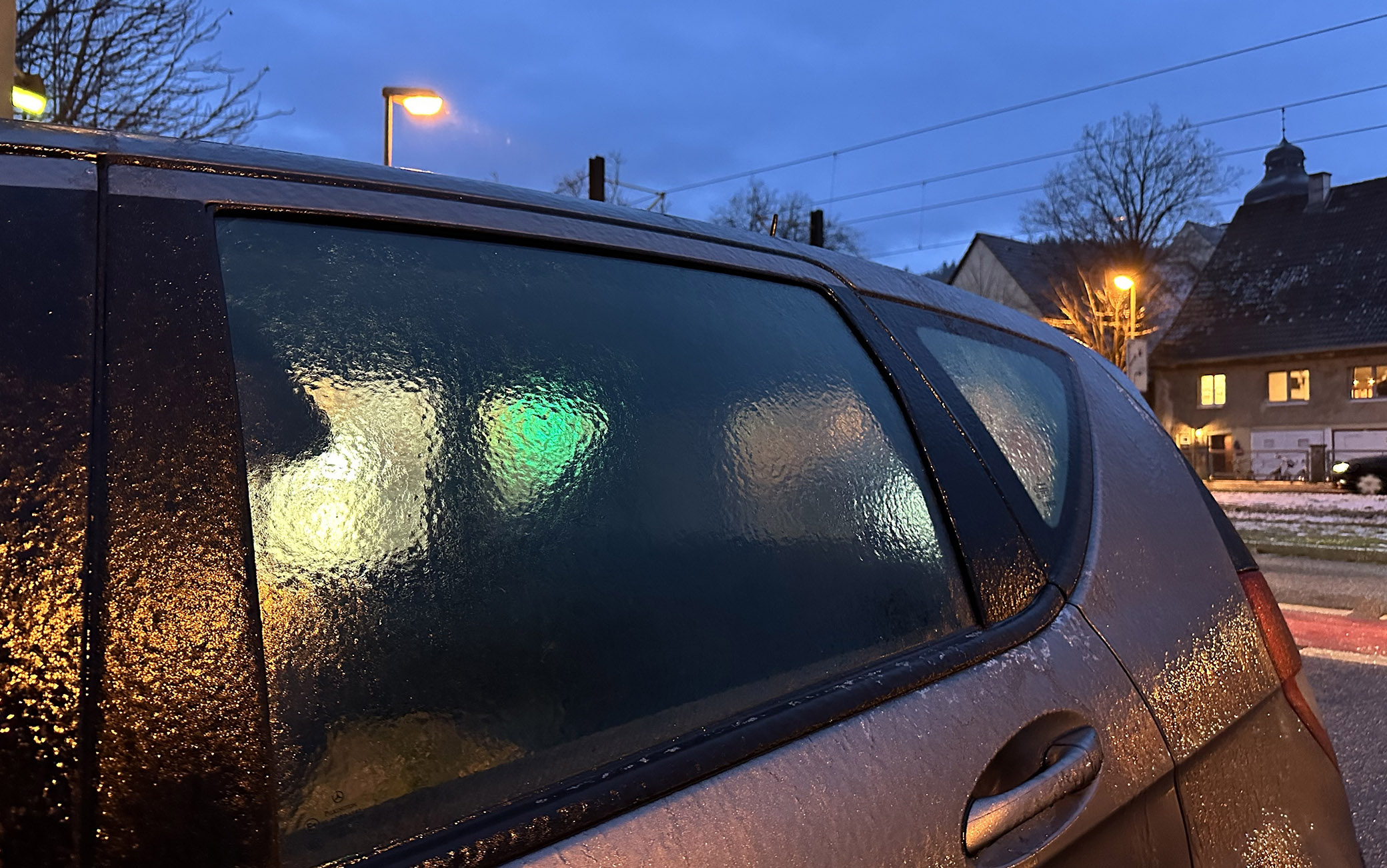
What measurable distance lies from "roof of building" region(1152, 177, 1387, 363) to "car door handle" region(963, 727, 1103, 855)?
3980 centimetres

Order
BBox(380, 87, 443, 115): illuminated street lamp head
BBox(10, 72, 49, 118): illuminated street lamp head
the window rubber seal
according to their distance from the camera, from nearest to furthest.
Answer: the window rubber seal → BBox(10, 72, 49, 118): illuminated street lamp head → BBox(380, 87, 443, 115): illuminated street lamp head

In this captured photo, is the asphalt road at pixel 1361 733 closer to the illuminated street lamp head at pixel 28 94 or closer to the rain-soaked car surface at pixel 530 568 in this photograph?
the rain-soaked car surface at pixel 530 568

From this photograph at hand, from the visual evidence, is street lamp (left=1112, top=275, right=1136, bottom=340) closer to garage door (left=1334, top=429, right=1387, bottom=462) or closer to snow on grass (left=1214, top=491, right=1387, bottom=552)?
snow on grass (left=1214, top=491, right=1387, bottom=552)

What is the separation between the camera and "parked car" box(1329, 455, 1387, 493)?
27619mm

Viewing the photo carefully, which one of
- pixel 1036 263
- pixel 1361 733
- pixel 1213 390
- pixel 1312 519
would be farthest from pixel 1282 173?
pixel 1361 733

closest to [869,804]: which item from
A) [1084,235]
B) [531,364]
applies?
[531,364]

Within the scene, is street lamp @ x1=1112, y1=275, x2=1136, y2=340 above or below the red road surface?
above

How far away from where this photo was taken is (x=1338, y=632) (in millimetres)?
7523

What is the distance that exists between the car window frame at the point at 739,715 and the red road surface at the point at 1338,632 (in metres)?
6.18

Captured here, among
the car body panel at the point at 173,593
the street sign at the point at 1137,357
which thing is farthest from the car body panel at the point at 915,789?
the street sign at the point at 1137,357

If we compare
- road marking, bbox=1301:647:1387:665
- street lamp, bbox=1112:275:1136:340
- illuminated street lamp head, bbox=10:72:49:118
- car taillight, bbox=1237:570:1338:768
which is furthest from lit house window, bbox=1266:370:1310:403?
car taillight, bbox=1237:570:1338:768

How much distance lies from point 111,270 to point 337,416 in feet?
0.71

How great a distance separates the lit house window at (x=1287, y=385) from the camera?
37.1 m

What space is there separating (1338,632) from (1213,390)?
35.8 m
